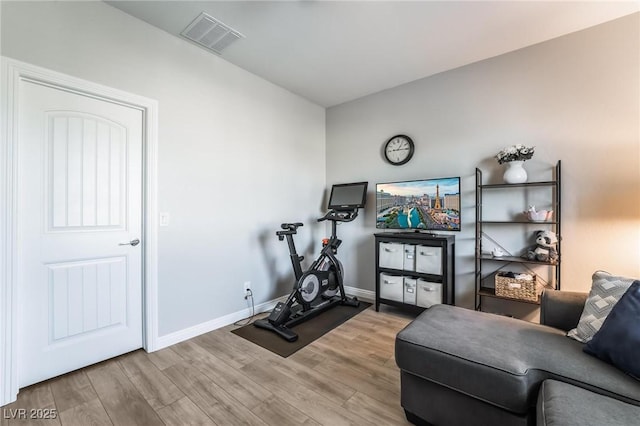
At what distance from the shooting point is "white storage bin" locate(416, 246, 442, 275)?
277cm

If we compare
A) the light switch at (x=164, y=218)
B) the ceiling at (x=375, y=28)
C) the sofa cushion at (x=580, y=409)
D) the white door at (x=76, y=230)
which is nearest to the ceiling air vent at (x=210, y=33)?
the ceiling at (x=375, y=28)

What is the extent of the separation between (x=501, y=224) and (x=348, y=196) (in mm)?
1712

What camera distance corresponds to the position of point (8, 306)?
1.66 meters

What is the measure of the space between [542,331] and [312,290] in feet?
6.34

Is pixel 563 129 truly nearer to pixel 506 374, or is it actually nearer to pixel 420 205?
pixel 420 205

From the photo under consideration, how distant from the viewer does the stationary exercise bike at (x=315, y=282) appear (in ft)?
8.82

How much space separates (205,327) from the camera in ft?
8.62

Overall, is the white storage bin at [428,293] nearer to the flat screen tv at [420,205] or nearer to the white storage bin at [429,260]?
the white storage bin at [429,260]

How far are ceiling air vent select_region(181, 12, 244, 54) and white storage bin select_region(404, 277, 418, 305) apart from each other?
2908 mm

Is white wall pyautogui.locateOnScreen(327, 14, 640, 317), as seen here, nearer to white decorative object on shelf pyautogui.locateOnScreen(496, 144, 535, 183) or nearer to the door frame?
white decorative object on shelf pyautogui.locateOnScreen(496, 144, 535, 183)

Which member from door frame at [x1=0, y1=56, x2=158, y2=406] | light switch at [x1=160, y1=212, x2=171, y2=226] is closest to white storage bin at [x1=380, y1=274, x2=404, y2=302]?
light switch at [x1=160, y1=212, x2=171, y2=226]

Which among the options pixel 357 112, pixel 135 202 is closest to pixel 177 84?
pixel 135 202

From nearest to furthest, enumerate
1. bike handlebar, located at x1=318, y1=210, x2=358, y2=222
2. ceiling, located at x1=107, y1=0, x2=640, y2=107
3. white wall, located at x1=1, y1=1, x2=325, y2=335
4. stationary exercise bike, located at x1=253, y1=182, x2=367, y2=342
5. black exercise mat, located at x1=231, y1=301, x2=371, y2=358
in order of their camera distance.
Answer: white wall, located at x1=1, y1=1, x2=325, y2=335 → ceiling, located at x1=107, y1=0, x2=640, y2=107 → black exercise mat, located at x1=231, y1=301, x2=371, y2=358 → stationary exercise bike, located at x1=253, y1=182, x2=367, y2=342 → bike handlebar, located at x1=318, y1=210, x2=358, y2=222

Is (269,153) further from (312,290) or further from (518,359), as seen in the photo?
(518,359)
